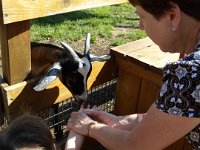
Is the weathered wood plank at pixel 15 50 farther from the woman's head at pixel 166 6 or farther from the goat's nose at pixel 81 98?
the woman's head at pixel 166 6

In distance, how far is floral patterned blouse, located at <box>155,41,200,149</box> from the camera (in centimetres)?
106

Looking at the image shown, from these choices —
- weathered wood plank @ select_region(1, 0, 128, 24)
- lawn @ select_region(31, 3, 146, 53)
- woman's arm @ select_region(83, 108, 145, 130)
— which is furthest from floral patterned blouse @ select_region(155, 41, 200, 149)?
lawn @ select_region(31, 3, 146, 53)

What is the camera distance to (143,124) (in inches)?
47.6

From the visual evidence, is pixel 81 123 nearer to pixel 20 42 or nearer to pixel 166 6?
pixel 20 42

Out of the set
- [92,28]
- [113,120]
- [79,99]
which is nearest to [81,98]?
[79,99]

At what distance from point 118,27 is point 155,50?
10.8 ft

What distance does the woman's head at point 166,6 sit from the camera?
1.06m

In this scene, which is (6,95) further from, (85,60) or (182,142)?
(182,142)

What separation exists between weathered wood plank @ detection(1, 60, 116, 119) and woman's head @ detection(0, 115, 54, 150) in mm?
516

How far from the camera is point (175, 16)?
1104 mm

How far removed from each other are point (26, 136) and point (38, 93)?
73 centimetres

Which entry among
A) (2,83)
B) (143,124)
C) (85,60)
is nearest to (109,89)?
(85,60)

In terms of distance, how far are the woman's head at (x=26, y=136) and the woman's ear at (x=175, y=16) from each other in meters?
0.58

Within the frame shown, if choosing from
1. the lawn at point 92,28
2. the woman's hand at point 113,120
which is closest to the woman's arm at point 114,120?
the woman's hand at point 113,120
